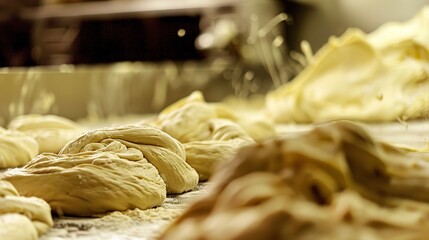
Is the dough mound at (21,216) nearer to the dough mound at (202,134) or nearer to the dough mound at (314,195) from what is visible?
the dough mound at (314,195)

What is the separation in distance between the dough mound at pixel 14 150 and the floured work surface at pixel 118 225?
0.71 meters

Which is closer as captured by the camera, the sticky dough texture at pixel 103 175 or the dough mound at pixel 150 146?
the sticky dough texture at pixel 103 175

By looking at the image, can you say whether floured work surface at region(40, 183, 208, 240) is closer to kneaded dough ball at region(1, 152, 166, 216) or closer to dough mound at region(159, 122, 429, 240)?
kneaded dough ball at region(1, 152, 166, 216)

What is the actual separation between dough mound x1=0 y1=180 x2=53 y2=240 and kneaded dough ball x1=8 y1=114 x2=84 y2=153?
3.30 feet

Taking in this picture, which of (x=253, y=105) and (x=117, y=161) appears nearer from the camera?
(x=117, y=161)

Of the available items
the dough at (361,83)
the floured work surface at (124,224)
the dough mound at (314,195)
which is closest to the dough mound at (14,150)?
the floured work surface at (124,224)

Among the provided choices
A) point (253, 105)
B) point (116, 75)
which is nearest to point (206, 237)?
point (116, 75)

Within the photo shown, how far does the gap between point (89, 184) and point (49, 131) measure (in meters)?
1.10

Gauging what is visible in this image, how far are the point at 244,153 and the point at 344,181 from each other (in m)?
0.12

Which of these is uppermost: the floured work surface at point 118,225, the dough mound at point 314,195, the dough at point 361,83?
the dough mound at point 314,195

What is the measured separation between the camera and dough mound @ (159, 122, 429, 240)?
72 centimetres

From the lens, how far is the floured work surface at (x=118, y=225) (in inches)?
45.0

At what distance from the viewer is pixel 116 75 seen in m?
4.11

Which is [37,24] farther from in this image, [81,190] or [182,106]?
[81,190]
